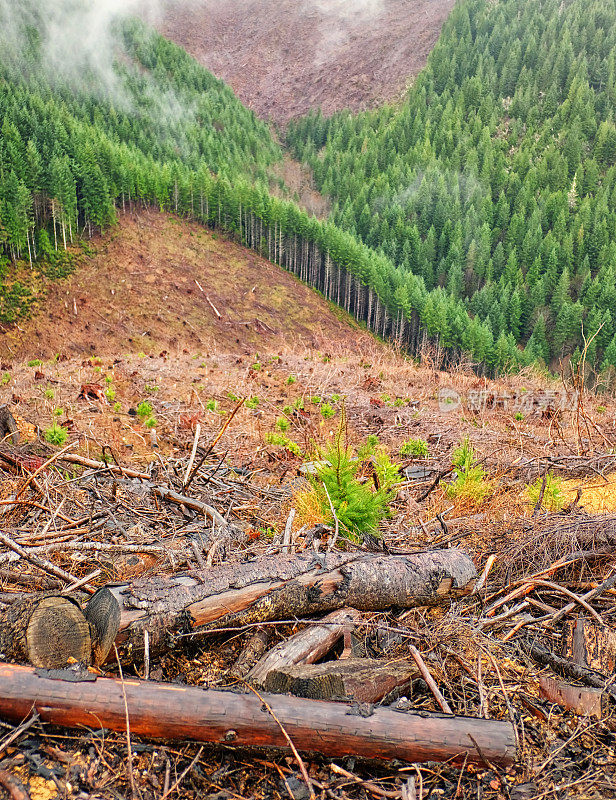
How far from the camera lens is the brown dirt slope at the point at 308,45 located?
10400 centimetres

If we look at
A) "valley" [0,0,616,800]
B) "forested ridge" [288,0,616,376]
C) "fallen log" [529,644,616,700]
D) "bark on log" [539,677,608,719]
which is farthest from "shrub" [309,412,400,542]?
"forested ridge" [288,0,616,376]

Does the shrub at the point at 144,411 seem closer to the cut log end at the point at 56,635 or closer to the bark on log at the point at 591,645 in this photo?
the cut log end at the point at 56,635

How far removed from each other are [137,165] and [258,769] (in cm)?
5846

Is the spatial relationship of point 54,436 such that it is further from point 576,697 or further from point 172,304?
point 172,304

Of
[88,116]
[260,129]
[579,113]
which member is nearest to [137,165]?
[88,116]

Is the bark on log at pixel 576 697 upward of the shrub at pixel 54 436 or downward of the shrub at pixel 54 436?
upward

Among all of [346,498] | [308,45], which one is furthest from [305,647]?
[308,45]

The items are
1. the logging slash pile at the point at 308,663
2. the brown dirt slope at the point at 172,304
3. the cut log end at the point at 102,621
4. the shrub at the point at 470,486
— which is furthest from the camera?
the brown dirt slope at the point at 172,304

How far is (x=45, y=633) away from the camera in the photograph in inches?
89.0

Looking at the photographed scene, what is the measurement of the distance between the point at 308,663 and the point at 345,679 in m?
0.27

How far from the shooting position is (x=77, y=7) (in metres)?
92.1

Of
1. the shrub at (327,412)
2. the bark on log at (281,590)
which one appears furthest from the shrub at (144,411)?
the bark on log at (281,590)

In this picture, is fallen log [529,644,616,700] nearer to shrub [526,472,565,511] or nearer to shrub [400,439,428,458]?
shrub [526,472,565,511]

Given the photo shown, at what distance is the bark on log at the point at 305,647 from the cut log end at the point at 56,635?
2.53ft
